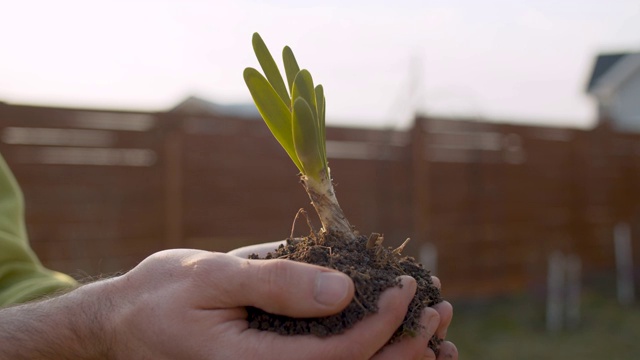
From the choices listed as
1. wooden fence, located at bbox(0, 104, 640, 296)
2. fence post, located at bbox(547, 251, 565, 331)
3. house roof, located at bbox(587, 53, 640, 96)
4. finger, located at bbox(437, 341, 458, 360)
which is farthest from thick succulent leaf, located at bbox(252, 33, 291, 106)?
house roof, located at bbox(587, 53, 640, 96)

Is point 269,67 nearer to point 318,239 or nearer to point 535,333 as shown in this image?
point 318,239

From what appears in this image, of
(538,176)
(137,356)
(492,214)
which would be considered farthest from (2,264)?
(538,176)

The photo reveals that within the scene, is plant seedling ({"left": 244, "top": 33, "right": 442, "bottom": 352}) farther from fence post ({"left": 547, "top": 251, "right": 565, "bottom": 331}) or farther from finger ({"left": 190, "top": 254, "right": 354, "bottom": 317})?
fence post ({"left": 547, "top": 251, "right": 565, "bottom": 331})

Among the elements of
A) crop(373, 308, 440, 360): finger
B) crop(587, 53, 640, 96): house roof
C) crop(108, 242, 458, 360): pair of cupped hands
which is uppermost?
crop(587, 53, 640, 96): house roof

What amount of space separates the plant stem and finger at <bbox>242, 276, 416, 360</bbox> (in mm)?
224

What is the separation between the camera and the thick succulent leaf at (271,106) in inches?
44.1

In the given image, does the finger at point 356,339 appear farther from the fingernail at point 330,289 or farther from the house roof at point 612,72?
the house roof at point 612,72

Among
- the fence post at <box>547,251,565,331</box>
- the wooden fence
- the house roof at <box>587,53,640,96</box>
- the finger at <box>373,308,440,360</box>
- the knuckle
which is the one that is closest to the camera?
the knuckle

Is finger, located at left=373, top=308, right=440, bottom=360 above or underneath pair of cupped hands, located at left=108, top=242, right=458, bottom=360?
underneath

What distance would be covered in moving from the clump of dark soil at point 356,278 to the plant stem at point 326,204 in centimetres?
4

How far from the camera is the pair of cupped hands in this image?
2.95ft

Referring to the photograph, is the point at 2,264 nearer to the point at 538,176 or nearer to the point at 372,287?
the point at 372,287

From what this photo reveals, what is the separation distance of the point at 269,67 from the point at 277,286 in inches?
19.2

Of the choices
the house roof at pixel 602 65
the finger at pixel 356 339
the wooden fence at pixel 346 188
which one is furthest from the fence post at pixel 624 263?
the house roof at pixel 602 65
